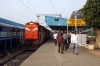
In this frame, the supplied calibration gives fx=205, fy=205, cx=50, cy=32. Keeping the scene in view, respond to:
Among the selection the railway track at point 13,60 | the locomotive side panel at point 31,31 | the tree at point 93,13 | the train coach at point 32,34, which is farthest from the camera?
the locomotive side panel at point 31,31

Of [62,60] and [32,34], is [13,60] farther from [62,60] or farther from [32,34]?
[32,34]

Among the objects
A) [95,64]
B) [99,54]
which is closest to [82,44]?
[99,54]

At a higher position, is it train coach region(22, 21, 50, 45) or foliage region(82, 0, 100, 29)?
foliage region(82, 0, 100, 29)

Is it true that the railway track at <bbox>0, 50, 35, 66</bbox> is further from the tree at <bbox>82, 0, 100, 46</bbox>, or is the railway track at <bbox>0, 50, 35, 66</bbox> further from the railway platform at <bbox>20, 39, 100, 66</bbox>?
the tree at <bbox>82, 0, 100, 46</bbox>

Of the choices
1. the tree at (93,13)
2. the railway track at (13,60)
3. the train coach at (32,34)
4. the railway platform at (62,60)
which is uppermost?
the tree at (93,13)

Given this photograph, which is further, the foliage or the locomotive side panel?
the locomotive side panel

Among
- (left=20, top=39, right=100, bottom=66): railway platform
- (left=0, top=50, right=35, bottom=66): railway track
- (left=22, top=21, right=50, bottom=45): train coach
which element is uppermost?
(left=22, top=21, right=50, bottom=45): train coach

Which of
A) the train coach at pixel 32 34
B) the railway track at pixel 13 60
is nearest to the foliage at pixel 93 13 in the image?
the railway track at pixel 13 60

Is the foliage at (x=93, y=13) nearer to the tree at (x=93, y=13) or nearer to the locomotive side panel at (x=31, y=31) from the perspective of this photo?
the tree at (x=93, y=13)

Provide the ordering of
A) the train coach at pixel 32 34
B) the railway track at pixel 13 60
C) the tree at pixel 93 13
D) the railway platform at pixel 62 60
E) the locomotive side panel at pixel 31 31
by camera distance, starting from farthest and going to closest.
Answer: the locomotive side panel at pixel 31 31
the train coach at pixel 32 34
the tree at pixel 93 13
the railway track at pixel 13 60
the railway platform at pixel 62 60

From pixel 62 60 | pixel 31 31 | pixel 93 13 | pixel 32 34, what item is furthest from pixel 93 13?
pixel 31 31

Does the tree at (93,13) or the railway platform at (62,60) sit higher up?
the tree at (93,13)

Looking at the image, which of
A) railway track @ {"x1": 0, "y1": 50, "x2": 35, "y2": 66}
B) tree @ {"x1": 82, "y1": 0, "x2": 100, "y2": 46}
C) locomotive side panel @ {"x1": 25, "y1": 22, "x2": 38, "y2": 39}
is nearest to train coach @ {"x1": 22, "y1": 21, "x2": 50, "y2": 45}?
locomotive side panel @ {"x1": 25, "y1": 22, "x2": 38, "y2": 39}

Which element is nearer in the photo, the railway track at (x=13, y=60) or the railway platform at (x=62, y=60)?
the railway platform at (x=62, y=60)
